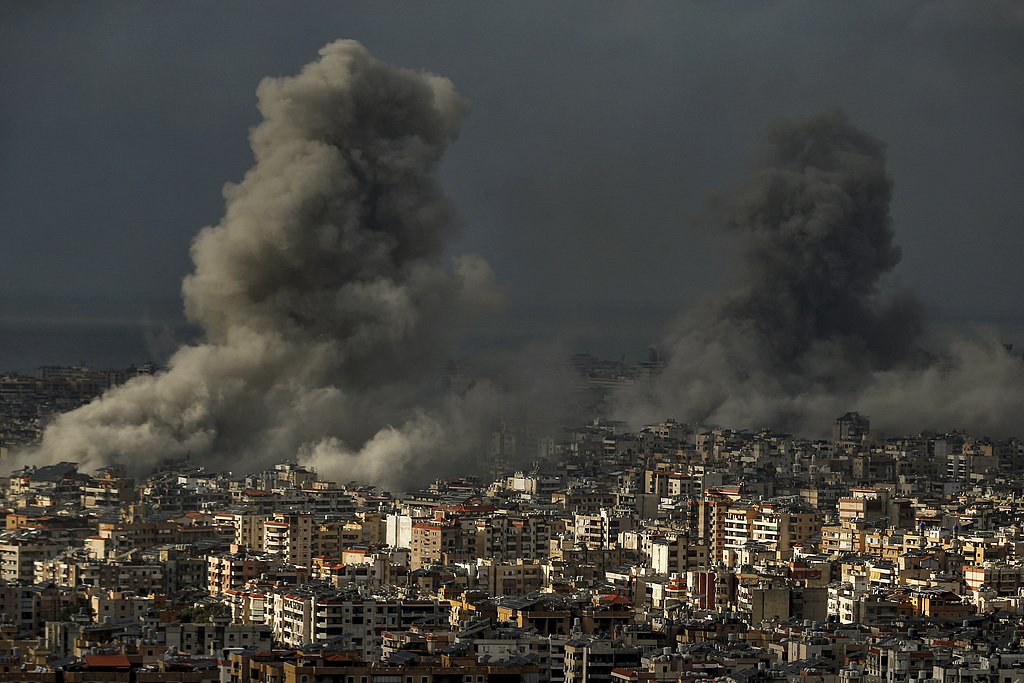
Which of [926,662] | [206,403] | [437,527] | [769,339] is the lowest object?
[926,662]

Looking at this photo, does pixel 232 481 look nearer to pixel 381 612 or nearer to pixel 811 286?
pixel 381 612

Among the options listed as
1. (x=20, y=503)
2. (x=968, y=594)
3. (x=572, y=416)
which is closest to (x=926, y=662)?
(x=968, y=594)

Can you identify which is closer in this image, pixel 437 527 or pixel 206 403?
pixel 437 527

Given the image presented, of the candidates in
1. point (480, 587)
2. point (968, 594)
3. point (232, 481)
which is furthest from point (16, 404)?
point (968, 594)

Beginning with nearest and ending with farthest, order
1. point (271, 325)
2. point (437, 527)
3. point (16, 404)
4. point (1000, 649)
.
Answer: point (1000, 649) → point (437, 527) → point (271, 325) → point (16, 404)

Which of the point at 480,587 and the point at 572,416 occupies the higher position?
the point at 572,416

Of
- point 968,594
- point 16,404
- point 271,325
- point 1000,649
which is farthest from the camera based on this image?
point 16,404
